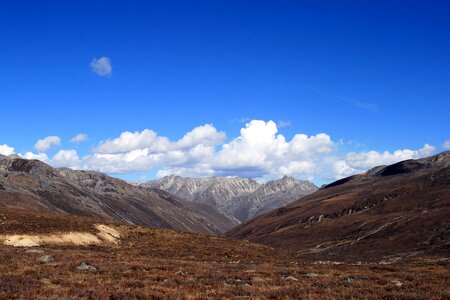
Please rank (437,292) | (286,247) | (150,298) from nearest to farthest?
(150,298) → (437,292) → (286,247)

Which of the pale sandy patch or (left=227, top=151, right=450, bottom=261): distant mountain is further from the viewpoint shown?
(left=227, top=151, right=450, bottom=261): distant mountain

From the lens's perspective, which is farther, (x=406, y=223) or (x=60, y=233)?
(x=406, y=223)

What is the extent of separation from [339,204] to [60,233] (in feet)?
508

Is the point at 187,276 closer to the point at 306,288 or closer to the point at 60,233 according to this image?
the point at 306,288

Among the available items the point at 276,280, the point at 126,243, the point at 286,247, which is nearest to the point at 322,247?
the point at 286,247

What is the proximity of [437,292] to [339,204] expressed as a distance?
176m

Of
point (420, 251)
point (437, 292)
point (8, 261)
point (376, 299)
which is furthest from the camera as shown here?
point (420, 251)

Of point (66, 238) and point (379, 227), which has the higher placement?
point (66, 238)

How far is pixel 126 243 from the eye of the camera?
64.6 m

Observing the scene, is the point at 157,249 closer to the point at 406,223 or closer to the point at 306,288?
the point at 306,288

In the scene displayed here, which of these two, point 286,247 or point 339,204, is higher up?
point 339,204

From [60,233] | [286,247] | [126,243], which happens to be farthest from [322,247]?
[60,233]

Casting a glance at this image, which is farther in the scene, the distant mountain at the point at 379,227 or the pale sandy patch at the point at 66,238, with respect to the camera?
the distant mountain at the point at 379,227

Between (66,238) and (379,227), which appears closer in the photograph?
(66,238)
